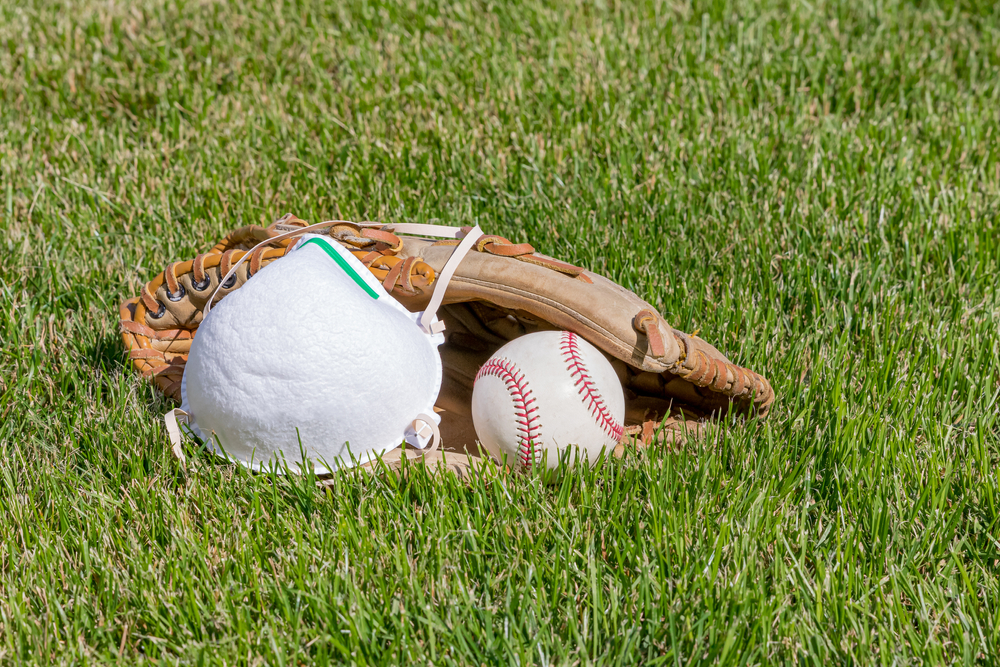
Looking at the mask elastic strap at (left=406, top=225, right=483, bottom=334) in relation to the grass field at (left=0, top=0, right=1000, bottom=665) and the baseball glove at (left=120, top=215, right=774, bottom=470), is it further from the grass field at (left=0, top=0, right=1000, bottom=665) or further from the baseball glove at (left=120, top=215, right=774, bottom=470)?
the grass field at (left=0, top=0, right=1000, bottom=665)

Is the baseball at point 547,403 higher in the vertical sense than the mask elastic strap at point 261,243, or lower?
lower

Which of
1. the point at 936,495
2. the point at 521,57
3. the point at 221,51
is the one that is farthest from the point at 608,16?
the point at 936,495

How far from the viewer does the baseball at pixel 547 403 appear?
2.38 m

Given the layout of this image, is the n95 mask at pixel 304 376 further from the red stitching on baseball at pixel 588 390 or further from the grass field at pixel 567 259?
the red stitching on baseball at pixel 588 390

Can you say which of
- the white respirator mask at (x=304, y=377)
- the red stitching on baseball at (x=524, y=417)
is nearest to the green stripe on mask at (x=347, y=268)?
the white respirator mask at (x=304, y=377)

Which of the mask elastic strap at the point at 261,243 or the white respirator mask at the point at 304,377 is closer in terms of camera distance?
the white respirator mask at the point at 304,377

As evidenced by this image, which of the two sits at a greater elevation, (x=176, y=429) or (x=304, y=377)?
(x=304, y=377)

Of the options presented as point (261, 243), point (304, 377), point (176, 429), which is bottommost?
point (176, 429)

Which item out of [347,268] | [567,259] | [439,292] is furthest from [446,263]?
[567,259]

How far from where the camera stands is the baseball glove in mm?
2580

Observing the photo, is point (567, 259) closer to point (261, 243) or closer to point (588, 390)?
point (588, 390)

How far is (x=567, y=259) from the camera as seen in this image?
3.41m

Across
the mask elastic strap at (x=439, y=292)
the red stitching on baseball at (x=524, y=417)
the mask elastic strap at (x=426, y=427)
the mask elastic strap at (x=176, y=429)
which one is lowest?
the mask elastic strap at (x=176, y=429)

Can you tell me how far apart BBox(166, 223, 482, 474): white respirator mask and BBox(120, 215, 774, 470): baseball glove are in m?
0.29
